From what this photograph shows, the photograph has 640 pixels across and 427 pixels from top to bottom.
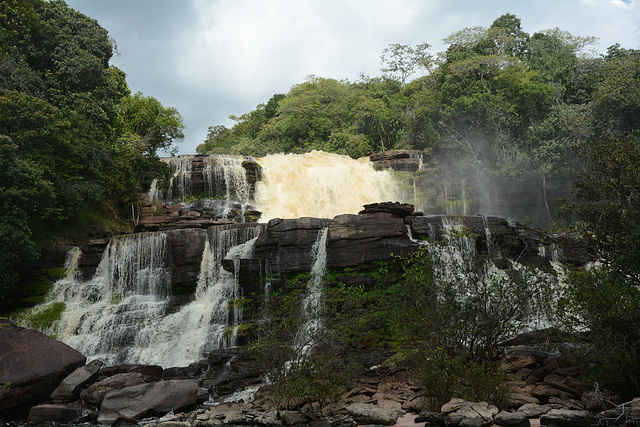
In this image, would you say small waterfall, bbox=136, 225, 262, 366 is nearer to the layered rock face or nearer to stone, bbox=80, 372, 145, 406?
stone, bbox=80, 372, 145, 406

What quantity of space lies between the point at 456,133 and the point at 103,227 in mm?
26879

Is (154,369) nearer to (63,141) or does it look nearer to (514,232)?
(63,141)

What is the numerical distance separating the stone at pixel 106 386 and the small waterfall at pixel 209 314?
4142mm

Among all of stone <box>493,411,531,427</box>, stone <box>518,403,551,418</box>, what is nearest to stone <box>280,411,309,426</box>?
stone <box>493,411,531,427</box>

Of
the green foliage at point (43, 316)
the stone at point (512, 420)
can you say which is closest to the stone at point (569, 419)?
the stone at point (512, 420)

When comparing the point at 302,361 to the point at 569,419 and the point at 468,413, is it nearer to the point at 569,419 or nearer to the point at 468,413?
the point at 468,413

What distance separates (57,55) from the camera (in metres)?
28.2

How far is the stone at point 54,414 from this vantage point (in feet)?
41.3

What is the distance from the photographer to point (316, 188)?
3170cm

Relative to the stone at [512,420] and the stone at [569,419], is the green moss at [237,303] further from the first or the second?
the stone at [569,419]

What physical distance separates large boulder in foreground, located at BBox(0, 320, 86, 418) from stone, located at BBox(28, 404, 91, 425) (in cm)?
94

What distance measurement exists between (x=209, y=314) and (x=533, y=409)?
13966 millimetres

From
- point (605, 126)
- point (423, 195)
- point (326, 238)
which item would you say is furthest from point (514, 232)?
point (605, 126)

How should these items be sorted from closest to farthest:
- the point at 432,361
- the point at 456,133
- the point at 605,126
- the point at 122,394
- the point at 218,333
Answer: the point at 432,361 → the point at 122,394 → the point at 218,333 → the point at 605,126 → the point at 456,133
